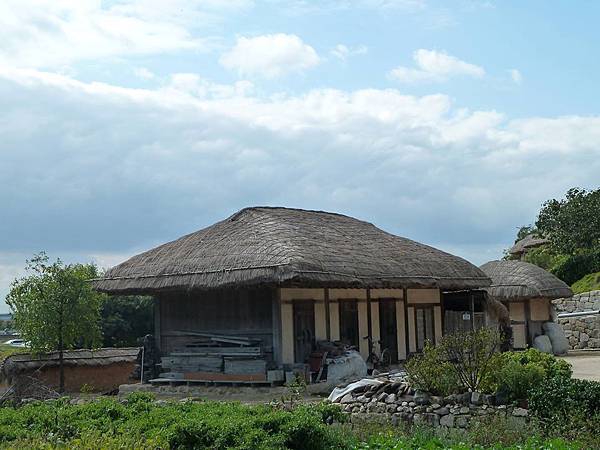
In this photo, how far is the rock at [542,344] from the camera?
2866 cm

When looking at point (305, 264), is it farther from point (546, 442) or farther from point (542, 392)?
point (546, 442)

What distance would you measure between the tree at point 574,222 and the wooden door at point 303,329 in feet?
70.4

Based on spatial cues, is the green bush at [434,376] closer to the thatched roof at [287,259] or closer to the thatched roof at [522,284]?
the thatched roof at [287,259]

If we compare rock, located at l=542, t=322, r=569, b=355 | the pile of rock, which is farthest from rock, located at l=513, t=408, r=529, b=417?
rock, located at l=542, t=322, r=569, b=355

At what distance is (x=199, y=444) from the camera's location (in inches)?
335

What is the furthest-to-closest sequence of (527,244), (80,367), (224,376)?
(527,244) < (80,367) < (224,376)

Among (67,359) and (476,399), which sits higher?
(67,359)

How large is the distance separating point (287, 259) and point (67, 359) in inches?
324

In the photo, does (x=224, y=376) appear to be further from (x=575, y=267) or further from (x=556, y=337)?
(x=575, y=267)

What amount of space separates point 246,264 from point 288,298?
1.45 m

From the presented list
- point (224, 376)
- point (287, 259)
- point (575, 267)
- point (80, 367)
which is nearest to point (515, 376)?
point (287, 259)

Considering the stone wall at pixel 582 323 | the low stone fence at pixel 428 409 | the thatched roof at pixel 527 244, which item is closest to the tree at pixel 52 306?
the low stone fence at pixel 428 409

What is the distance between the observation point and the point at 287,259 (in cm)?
1599

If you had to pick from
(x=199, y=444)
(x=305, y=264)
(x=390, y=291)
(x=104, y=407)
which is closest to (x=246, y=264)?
(x=305, y=264)
